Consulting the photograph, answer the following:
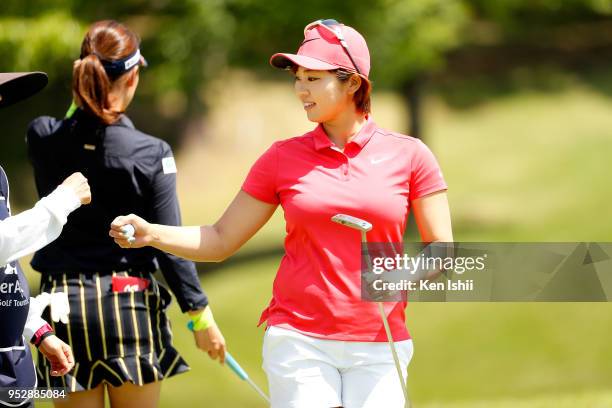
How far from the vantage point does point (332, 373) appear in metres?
4.23

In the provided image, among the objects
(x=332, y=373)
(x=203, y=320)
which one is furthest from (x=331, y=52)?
(x=203, y=320)

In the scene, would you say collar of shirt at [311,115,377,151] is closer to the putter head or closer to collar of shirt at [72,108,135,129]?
the putter head

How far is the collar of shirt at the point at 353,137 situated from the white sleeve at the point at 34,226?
94 centimetres

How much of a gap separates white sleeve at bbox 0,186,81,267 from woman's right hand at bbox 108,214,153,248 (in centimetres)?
24

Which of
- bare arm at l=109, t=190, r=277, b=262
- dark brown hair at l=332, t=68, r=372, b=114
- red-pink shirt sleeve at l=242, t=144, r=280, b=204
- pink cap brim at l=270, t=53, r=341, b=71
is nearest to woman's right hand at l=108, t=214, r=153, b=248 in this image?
bare arm at l=109, t=190, r=277, b=262

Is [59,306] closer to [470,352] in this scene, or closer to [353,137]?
[353,137]

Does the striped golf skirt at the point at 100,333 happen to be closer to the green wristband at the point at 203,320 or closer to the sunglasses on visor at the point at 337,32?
the green wristband at the point at 203,320

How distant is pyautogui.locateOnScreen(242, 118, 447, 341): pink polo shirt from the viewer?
4.25 meters

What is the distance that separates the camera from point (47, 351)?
175 inches

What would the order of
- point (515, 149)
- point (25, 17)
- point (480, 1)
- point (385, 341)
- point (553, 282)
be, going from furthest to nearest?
point (515, 149) < point (480, 1) < point (25, 17) < point (553, 282) < point (385, 341)

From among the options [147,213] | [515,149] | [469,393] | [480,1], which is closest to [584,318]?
[469,393]

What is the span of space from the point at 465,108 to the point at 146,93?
11594mm

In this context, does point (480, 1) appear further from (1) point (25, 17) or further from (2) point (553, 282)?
(2) point (553, 282)

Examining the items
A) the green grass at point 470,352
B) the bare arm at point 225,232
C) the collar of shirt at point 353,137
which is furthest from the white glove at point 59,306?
the green grass at point 470,352
